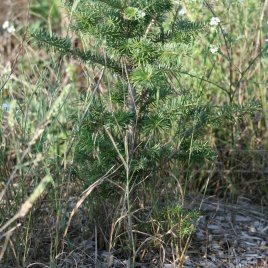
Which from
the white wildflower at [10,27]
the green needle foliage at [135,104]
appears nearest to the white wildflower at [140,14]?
the green needle foliage at [135,104]

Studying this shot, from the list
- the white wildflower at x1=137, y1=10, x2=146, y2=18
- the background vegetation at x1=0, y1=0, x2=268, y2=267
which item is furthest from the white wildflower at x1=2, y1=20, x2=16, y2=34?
the white wildflower at x1=137, y1=10, x2=146, y2=18

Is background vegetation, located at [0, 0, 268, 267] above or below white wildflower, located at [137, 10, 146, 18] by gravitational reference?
below

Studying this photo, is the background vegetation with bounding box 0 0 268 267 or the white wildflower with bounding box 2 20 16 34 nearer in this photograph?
the background vegetation with bounding box 0 0 268 267

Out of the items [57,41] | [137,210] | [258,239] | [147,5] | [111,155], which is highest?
[147,5]

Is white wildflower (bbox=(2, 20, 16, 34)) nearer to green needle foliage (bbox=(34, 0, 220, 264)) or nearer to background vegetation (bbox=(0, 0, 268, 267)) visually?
background vegetation (bbox=(0, 0, 268, 267))

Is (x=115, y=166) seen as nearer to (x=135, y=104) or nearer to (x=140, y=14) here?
(x=135, y=104)

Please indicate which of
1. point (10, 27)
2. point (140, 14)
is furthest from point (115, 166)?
point (10, 27)

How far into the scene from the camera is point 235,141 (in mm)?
3383

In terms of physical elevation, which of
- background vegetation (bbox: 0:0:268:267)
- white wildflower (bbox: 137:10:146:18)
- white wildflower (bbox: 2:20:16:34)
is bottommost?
background vegetation (bbox: 0:0:268:267)

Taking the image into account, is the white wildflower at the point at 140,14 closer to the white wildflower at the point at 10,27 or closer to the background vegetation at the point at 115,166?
the background vegetation at the point at 115,166

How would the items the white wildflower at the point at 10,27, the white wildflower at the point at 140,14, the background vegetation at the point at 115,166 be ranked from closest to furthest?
the white wildflower at the point at 140,14 < the background vegetation at the point at 115,166 < the white wildflower at the point at 10,27

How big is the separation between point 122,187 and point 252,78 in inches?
56.4

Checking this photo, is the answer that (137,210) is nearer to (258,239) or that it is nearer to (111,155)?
(111,155)

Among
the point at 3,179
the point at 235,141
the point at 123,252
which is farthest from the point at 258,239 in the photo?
the point at 3,179
